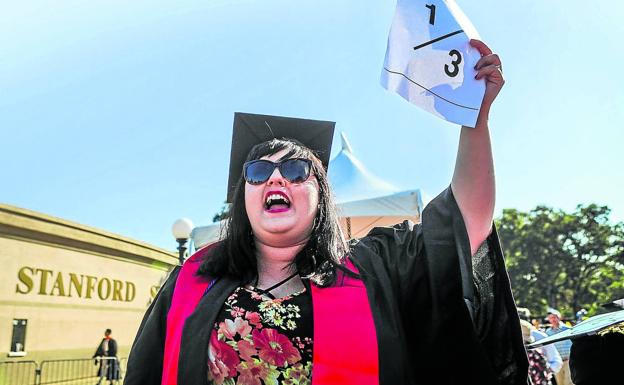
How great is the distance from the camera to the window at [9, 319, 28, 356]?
9.91m

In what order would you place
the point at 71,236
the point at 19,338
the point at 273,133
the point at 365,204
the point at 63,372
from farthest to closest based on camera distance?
the point at 71,236
the point at 63,372
the point at 19,338
the point at 365,204
the point at 273,133

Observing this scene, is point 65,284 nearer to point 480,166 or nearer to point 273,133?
point 273,133

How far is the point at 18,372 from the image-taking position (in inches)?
380

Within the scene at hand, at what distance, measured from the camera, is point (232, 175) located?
229 cm

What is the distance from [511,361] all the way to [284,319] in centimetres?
74

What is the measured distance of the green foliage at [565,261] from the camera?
146ft

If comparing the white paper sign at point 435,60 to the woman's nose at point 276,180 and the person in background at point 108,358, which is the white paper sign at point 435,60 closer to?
the woman's nose at point 276,180

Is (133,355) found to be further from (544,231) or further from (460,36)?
(544,231)

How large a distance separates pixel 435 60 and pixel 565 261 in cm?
4957

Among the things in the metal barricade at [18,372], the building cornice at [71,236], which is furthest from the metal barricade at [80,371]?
the building cornice at [71,236]

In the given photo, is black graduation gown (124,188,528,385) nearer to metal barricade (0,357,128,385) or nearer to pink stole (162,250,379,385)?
pink stole (162,250,379,385)

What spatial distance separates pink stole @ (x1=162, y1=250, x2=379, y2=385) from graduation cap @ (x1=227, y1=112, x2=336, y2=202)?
62cm

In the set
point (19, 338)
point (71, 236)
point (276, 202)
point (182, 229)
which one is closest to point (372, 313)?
point (276, 202)

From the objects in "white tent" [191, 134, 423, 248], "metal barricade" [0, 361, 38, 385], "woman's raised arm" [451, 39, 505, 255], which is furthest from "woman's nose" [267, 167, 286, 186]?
"metal barricade" [0, 361, 38, 385]
